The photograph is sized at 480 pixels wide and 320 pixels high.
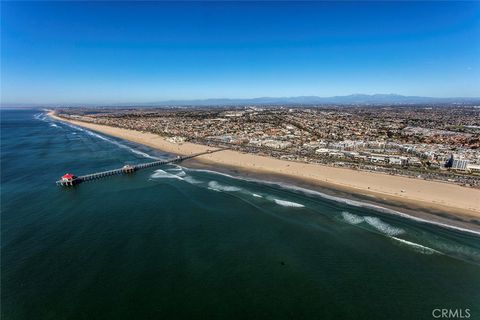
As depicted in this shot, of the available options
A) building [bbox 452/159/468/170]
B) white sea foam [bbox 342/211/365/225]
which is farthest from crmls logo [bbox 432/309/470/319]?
building [bbox 452/159/468/170]

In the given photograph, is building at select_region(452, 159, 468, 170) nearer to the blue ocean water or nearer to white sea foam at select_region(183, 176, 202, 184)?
the blue ocean water

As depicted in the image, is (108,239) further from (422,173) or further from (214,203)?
(422,173)

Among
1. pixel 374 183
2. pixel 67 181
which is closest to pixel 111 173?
pixel 67 181

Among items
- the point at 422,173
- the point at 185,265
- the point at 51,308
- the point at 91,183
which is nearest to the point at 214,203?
the point at 185,265

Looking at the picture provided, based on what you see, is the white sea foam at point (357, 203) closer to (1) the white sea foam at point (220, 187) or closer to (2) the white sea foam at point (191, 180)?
(1) the white sea foam at point (220, 187)

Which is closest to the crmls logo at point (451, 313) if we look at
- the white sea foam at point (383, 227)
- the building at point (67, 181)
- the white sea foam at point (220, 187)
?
the white sea foam at point (383, 227)

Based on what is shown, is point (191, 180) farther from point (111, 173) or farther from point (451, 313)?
point (451, 313)
